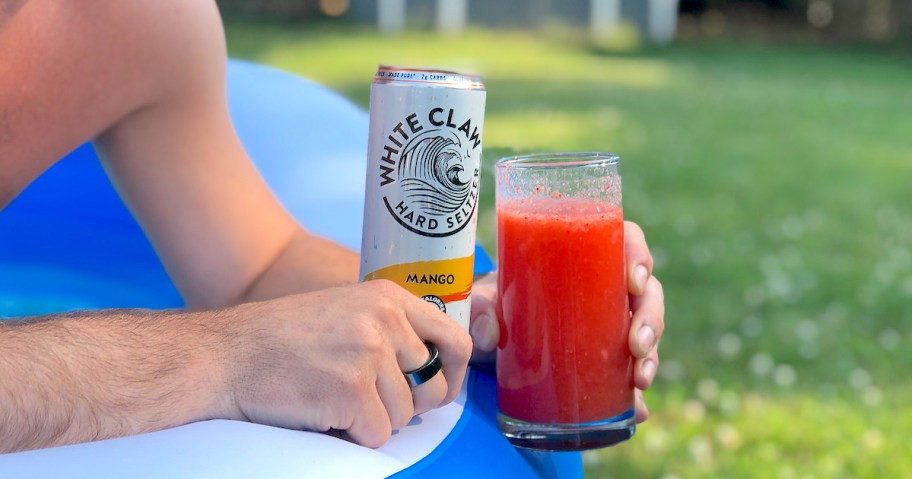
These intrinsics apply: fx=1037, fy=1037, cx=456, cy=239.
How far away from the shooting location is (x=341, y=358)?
1.16 meters

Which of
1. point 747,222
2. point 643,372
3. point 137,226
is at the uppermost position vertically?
point 643,372

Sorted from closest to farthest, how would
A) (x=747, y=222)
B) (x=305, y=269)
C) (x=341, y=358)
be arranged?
(x=341, y=358), (x=305, y=269), (x=747, y=222)

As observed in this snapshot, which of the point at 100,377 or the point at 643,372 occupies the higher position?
the point at 100,377

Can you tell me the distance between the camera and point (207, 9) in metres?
1.88

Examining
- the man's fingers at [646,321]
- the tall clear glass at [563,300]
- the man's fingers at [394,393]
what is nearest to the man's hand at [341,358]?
the man's fingers at [394,393]

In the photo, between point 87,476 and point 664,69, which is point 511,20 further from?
point 87,476

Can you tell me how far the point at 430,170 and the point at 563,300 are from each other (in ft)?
1.03

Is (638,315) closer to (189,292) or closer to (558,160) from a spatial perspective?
(558,160)

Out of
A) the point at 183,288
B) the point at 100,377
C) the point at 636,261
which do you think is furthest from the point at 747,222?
the point at 100,377

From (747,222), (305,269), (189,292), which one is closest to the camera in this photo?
(305,269)

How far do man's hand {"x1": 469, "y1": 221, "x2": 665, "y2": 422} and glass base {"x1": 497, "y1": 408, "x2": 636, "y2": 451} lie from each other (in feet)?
0.22

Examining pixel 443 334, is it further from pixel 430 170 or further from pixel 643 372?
pixel 643 372

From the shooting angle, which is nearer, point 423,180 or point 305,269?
point 423,180

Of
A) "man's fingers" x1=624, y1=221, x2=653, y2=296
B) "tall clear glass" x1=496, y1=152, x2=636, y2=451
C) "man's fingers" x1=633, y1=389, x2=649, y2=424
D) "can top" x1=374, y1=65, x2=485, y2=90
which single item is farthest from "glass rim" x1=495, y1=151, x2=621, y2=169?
"man's fingers" x1=633, y1=389, x2=649, y2=424
